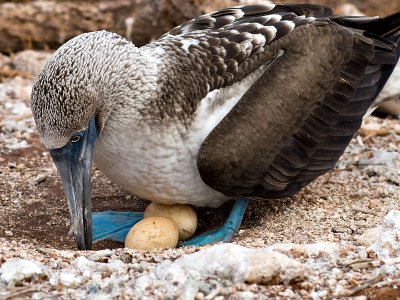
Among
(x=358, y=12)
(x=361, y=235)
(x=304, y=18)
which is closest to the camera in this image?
(x=361, y=235)

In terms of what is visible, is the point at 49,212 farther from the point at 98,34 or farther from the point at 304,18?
the point at 304,18

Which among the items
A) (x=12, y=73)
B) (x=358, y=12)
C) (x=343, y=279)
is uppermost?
(x=343, y=279)

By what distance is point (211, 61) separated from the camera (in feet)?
22.3

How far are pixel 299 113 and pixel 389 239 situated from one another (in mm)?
1501

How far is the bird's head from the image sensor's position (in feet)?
19.6

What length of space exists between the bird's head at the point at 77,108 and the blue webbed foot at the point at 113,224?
2.68ft

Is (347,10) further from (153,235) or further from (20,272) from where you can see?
(20,272)

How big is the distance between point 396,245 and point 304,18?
2.41 meters

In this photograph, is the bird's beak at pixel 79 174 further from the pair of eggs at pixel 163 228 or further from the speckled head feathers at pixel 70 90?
the pair of eggs at pixel 163 228

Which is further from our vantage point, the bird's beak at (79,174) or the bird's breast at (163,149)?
the bird's breast at (163,149)

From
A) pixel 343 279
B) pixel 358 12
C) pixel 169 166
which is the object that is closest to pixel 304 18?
pixel 169 166

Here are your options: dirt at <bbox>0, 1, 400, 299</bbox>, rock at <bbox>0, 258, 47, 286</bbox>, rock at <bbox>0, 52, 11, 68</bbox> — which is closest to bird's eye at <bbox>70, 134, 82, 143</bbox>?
dirt at <bbox>0, 1, 400, 299</bbox>

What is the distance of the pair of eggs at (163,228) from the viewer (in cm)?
652

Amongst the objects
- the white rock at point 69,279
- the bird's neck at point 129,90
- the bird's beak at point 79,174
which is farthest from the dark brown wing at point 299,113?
the white rock at point 69,279
